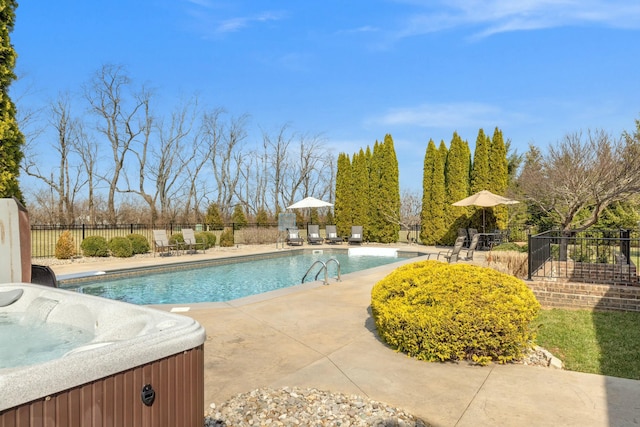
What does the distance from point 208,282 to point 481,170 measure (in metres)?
14.1

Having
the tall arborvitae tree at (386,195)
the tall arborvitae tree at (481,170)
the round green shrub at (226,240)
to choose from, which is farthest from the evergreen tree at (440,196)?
the round green shrub at (226,240)

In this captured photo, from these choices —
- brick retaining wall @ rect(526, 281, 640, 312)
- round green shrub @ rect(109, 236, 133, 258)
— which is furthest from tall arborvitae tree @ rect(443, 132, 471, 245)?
round green shrub @ rect(109, 236, 133, 258)

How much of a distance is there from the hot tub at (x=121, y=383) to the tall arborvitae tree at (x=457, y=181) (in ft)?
60.2

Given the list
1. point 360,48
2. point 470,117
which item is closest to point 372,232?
point 470,117

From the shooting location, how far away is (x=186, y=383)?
7.66ft

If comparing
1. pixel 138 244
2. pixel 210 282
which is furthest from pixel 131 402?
pixel 138 244

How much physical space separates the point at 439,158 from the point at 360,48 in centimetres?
808

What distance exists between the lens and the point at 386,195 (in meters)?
21.4

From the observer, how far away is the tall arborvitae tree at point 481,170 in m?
18.4

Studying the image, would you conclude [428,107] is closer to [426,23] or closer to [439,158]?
[439,158]

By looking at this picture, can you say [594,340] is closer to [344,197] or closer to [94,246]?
[94,246]

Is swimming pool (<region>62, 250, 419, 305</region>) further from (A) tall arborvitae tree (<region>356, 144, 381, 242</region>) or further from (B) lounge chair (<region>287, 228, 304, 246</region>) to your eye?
(A) tall arborvitae tree (<region>356, 144, 381, 242</region>)

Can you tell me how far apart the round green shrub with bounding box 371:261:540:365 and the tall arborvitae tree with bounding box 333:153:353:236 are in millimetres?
A: 17461

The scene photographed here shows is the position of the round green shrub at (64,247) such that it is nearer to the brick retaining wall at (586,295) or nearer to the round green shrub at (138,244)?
the round green shrub at (138,244)
